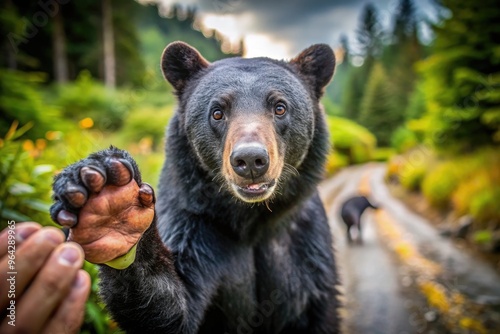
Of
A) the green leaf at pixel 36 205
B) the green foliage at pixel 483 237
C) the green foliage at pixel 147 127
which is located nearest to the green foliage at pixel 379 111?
the green foliage at pixel 147 127

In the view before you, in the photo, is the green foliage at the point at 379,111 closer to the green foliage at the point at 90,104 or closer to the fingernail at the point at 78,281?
the green foliage at the point at 90,104

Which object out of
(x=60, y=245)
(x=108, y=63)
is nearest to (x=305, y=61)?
(x=60, y=245)

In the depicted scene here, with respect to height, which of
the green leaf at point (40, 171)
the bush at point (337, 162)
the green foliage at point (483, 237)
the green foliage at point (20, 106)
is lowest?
the bush at point (337, 162)

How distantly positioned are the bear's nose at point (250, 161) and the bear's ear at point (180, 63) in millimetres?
1208

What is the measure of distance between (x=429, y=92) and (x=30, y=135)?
34.5 feet

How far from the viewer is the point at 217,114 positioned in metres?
2.45

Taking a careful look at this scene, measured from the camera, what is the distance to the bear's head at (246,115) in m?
2.09

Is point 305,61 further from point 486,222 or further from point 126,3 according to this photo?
point 126,3

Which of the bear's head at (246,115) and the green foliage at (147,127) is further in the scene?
the green foliage at (147,127)

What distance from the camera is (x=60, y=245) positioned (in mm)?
1076

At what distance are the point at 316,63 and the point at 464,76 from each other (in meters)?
6.89

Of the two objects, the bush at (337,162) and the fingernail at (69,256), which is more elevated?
the fingernail at (69,256)

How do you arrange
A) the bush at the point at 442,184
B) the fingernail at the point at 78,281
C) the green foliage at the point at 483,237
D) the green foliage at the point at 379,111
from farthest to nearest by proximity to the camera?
the green foliage at the point at 379,111, the bush at the point at 442,184, the green foliage at the point at 483,237, the fingernail at the point at 78,281

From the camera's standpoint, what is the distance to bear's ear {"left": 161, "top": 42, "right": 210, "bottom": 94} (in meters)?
2.74
